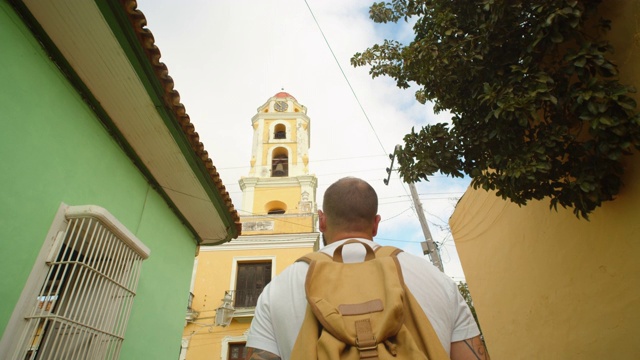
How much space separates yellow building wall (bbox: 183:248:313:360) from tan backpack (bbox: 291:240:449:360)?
1189 centimetres

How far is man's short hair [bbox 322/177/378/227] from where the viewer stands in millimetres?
1663

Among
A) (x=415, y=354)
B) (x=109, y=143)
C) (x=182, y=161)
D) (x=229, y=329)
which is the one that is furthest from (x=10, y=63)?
(x=229, y=329)

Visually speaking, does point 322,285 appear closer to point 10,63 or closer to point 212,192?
point 10,63

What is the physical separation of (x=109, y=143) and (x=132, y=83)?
2.64 ft

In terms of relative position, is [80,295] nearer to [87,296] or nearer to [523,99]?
[87,296]

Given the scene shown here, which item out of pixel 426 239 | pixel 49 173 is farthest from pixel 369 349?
pixel 426 239

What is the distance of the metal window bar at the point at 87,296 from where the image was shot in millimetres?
2695

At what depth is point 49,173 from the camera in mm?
2926

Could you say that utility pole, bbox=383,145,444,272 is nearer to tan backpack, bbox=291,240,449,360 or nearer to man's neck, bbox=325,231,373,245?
man's neck, bbox=325,231,373,245

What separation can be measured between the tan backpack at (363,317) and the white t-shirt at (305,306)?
10cm

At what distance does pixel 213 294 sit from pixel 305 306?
497 inches

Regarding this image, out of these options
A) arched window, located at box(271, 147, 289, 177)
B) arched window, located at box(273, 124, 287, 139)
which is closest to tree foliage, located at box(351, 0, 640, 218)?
arched window, located at box(271, 147, 289, 177)

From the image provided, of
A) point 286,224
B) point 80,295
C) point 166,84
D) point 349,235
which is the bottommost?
point 349,235

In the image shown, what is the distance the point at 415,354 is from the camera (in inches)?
43.1
